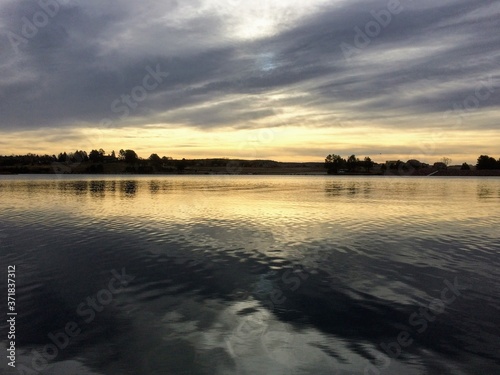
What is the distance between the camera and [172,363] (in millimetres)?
13570

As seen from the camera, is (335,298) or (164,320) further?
(335,298)

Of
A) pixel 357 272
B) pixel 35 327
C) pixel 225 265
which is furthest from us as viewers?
pixel 225 265

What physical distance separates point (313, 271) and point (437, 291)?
797 centimetres

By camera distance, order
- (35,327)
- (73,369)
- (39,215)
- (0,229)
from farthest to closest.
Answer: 1. (39,215)
2. (0,229)
3. (35,327)
4. (73,369)

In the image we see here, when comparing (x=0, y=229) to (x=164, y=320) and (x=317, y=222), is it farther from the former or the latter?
(x=317, y=222)

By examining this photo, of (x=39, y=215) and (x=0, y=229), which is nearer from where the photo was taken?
(x=0, y=229)

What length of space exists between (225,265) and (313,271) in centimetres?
673

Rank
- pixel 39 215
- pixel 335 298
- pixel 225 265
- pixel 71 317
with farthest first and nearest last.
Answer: pixel 39 215
pixel 225 265
pixel 335 298
pixel 71 317

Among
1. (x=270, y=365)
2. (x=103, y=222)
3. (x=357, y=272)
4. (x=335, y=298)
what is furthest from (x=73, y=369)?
(x=103, y=222)

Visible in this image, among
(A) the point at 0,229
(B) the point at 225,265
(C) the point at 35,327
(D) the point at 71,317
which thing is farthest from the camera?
(A) the point at 0,229

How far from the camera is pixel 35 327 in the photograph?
16.6 metres

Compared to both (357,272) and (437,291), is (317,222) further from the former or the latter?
(437,291)

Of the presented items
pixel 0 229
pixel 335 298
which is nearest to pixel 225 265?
pixel 335 298

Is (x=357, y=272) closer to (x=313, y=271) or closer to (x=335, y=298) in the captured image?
(x=313, y=271)
